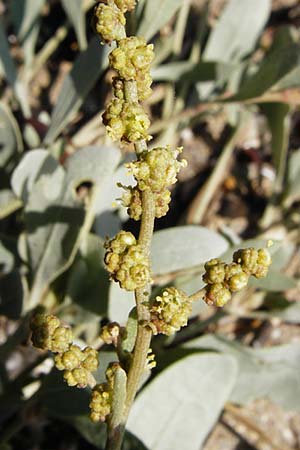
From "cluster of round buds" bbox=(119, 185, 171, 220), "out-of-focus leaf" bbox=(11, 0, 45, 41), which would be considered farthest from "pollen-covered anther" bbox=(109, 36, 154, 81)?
"out-of-focus leaf" bbox=(11, 0, 45, 41)

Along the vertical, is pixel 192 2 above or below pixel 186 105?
above

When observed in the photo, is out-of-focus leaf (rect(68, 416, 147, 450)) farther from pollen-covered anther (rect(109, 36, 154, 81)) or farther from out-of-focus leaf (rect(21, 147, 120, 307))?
pollen-covered anther (rect(109, 36, 154, 81))

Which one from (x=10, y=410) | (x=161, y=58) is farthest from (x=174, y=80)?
(x=10, y=410)

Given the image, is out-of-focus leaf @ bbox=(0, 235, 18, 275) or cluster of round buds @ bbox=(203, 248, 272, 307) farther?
out-of-focus leaf @ bbox=(0, 235, 18, 275)

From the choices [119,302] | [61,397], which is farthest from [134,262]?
[61,397]

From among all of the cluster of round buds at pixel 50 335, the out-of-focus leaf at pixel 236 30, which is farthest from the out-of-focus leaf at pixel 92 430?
the out-of-focus leaf at pixel 236 30

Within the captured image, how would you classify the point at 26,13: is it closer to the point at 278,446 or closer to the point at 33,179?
the point at 33,179
